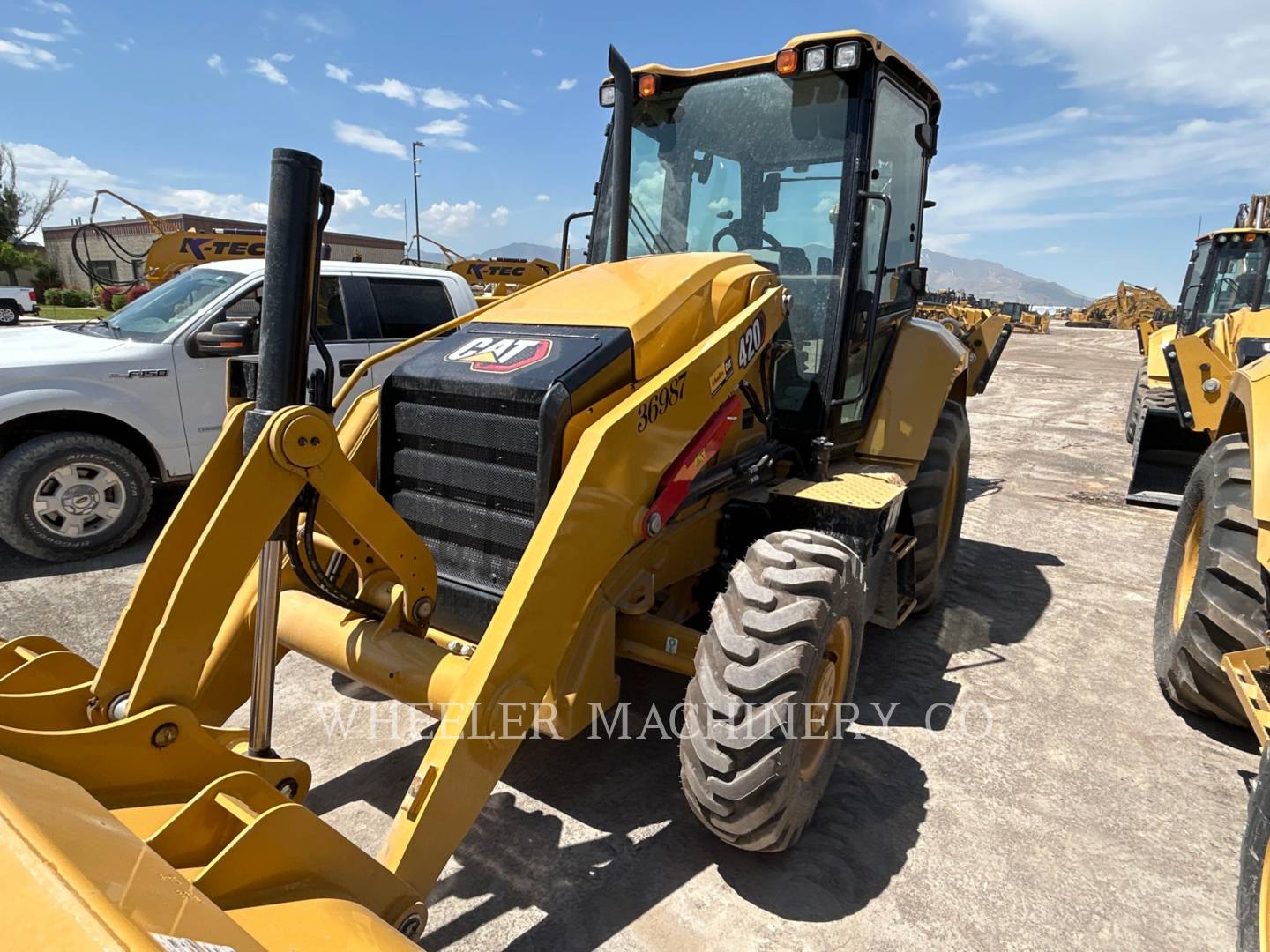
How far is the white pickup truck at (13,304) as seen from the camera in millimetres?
19828

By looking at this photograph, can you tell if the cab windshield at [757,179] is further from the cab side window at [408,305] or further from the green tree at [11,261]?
the green tree at [11,261]

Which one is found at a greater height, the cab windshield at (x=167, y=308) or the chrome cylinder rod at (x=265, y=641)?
the cab windshield at (x=167, y=308)

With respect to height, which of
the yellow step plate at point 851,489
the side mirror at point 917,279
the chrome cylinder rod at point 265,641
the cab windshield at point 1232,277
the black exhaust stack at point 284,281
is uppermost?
the cab windshield at point 1232,277

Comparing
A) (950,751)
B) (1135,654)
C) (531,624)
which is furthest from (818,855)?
(1135,654)

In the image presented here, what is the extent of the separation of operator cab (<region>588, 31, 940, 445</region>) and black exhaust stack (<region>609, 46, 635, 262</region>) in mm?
578

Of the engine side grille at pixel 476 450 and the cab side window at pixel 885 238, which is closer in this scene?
the engine side grille at pixel 476 450

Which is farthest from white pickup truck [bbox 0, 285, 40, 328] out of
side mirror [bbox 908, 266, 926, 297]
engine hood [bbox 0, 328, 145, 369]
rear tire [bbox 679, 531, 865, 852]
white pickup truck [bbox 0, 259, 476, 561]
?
rear tire [bbox 679, 531, 865, 852]

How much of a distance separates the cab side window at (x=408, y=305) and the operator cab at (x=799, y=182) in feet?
9.38

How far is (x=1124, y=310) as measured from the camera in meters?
41.6

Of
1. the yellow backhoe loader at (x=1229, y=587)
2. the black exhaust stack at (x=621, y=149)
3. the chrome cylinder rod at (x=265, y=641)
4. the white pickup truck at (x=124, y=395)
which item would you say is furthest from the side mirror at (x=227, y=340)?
the yellow backhoe loader at (x=1229, y=587)

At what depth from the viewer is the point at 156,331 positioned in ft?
19.1

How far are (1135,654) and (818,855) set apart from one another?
2724 mm

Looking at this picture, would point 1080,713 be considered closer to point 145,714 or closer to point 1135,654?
point 1135,654

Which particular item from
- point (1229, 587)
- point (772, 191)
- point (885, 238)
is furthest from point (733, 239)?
point (1229, 587)
